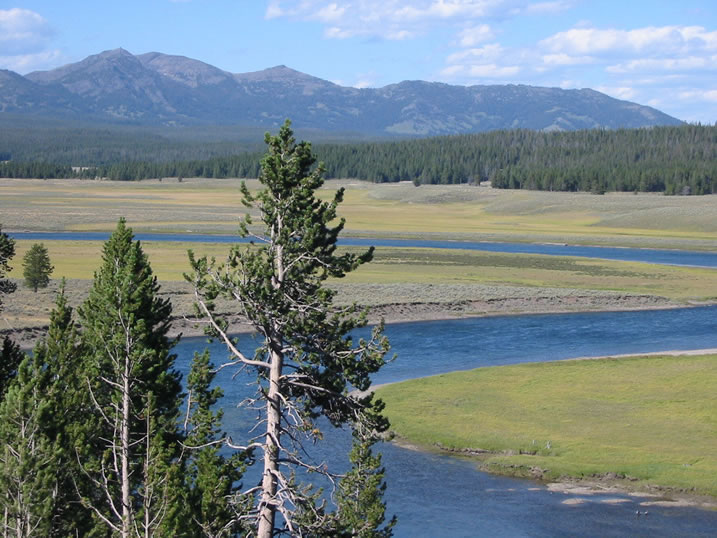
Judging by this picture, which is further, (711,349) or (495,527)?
(711,349)

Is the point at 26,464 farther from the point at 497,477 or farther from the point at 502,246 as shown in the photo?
the point at 502,246

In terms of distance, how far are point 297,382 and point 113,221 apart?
4369 inches

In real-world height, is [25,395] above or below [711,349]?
above

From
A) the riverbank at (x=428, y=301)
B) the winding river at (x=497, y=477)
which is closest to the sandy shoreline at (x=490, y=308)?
the riverbank at (x=428, y=301)

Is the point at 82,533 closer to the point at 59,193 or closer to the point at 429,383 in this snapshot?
the point at 429,383

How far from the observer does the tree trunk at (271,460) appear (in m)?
16.6

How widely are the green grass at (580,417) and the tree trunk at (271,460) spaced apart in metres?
18.2

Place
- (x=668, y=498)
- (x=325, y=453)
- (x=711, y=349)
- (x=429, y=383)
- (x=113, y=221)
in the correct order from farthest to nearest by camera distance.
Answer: (x=113, y=221), (x=711, y=349), (x=429, y=383), (x=325, y=453), (x=668, y=498)

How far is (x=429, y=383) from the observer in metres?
45.1

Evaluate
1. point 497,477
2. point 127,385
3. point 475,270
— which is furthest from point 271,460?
point 475,270

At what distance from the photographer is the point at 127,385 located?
1967 centimetres

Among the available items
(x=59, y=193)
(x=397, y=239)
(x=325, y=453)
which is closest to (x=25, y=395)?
(x=325, y=453)

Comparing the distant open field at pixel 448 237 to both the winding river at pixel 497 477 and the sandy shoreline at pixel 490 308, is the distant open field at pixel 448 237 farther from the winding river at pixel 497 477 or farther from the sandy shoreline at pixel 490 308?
the winding river at pixel 497 477

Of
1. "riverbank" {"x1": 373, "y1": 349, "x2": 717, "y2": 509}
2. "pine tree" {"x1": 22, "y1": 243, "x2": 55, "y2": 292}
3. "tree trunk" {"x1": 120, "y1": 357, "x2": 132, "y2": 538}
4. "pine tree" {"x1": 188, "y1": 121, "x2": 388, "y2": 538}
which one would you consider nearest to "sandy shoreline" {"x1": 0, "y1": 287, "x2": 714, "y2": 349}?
"pine tree" {"x1": 22, "y1": 243, "x2": 55, "y2": 292}
